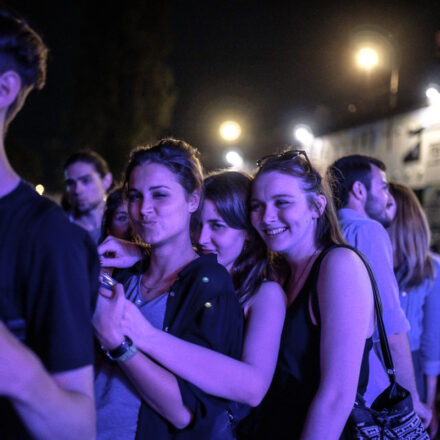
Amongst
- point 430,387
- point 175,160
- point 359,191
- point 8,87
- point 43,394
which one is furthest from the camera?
point 430,387

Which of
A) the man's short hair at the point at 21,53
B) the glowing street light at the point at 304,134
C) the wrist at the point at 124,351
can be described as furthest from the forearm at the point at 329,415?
the glowing street light at the point at 304,134

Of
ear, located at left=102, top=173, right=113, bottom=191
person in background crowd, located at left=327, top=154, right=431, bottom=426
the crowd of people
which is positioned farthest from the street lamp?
the crowd of people

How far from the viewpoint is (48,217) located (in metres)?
0.93

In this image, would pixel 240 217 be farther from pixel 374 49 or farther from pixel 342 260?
pixel 374 49

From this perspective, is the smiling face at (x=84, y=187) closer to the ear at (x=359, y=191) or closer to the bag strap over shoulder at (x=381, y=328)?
the ear at (x=359, y=191)

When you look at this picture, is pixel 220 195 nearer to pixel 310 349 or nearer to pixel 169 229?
pixel 169 229

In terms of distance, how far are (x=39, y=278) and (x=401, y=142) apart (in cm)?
1108

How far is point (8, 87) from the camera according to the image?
974mm

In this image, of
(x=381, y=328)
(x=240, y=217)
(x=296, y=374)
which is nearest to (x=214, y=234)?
(x=240, y=217)

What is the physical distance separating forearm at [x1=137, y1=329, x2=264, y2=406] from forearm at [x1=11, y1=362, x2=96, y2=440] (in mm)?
445

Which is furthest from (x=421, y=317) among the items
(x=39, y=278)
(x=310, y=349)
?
(x=39, y=278)

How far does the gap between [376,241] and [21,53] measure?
2028mm

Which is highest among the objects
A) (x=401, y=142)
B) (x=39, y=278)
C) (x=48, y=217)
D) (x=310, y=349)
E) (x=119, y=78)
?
(x=119, y=78)

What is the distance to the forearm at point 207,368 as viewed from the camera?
4.52ft
